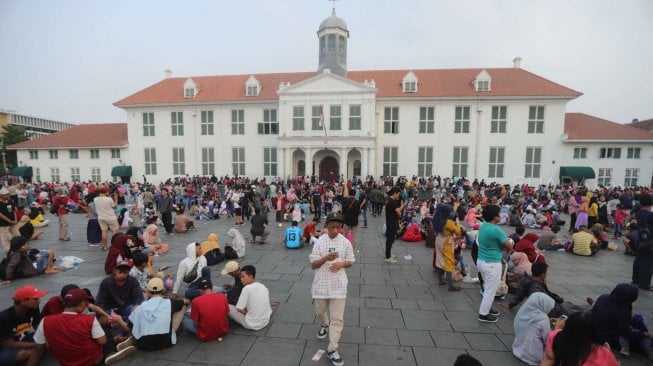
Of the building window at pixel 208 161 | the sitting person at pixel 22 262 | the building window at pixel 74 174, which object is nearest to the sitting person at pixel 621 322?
the sitting person at pixel 22 262

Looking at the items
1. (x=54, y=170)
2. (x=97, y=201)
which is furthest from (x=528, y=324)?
(x=54, y=170)

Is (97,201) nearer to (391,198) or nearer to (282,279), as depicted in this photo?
(282,279)

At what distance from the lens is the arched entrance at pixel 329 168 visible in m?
28.6

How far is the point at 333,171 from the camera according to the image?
94.2 ft

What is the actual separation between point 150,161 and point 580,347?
33.7 metres

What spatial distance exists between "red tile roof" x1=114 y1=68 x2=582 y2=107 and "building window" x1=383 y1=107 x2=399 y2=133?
4.38ft

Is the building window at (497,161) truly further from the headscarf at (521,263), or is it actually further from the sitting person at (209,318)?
the sitting person at (209,318)

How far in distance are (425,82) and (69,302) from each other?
29217mm

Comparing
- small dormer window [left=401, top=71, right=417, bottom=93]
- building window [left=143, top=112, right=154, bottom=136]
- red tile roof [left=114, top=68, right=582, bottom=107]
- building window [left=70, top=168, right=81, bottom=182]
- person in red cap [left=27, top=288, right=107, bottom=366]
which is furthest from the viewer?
building window [left=70, top=168, right=81, bottom=182]

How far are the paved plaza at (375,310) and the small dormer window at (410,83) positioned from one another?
20297mm

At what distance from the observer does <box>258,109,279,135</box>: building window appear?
27703mm

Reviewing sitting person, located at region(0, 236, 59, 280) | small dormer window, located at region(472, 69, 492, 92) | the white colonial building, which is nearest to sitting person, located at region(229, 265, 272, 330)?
sitting person, located at region(0, 236, 59, 280)

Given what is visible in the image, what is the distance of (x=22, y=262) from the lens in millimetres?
6453

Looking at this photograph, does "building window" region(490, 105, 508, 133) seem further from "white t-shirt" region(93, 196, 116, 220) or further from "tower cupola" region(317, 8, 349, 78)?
"white t-shirt" region(93, 196, 116, 220)
